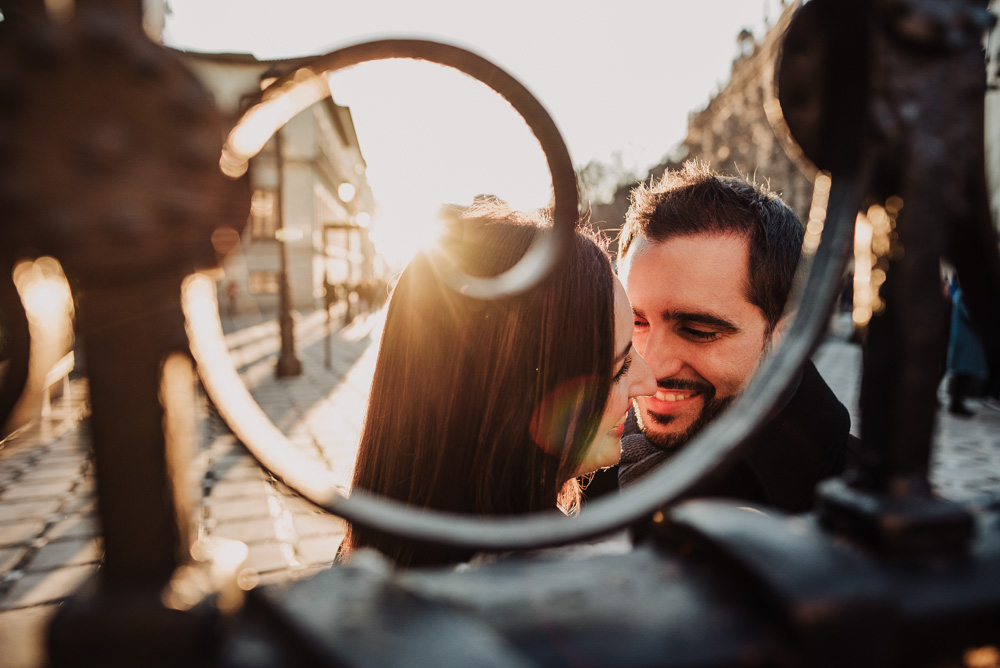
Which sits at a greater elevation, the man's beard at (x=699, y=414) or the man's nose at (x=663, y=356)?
the man's nose at (x=663, y=356)

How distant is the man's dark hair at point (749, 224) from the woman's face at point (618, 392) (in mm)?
1039

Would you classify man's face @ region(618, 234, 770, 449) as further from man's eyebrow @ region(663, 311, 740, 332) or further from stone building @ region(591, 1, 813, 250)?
stone building @ region(591, 1, 813, 250)

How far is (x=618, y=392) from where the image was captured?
7.62 ft

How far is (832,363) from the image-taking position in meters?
12.6

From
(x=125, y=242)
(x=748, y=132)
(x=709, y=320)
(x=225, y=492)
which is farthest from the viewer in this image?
(x=748, y=132)

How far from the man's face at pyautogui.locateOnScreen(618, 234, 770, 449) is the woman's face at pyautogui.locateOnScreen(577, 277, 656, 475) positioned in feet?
1.95

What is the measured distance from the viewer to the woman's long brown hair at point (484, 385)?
1836 mm

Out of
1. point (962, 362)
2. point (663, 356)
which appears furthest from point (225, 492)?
point (962, 362)

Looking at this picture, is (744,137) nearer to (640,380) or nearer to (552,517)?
(640,380)

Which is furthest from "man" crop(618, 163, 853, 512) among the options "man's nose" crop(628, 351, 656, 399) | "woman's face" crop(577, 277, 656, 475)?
"woman's face" crop(577, 277, 656, 475)

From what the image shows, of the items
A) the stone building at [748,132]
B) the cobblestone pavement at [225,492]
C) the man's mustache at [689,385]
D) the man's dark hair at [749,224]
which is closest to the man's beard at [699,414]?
the man's mustache at [689,385]

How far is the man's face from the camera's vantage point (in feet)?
10.0

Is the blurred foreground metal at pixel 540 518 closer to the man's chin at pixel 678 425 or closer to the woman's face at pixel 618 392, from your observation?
the woman's face at pixel 618 392

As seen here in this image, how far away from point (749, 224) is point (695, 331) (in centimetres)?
74
